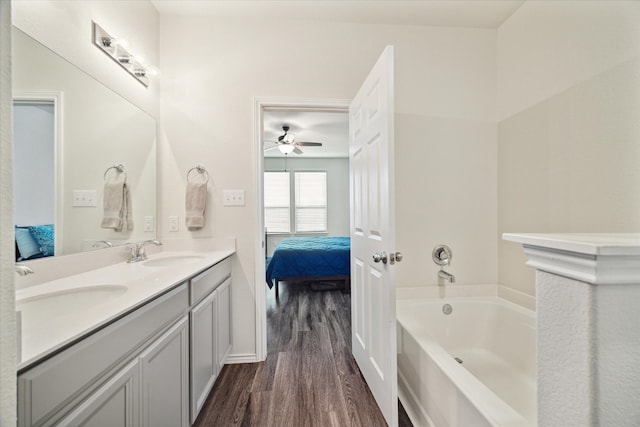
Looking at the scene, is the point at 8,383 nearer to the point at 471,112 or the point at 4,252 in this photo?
the point at 4,252

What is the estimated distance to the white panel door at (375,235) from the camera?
133 cm

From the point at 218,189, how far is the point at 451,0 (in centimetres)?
219

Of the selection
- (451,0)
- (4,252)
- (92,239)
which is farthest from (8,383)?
(451,0)

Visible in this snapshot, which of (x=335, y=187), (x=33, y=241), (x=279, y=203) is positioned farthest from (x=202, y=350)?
(x=335, y=187)

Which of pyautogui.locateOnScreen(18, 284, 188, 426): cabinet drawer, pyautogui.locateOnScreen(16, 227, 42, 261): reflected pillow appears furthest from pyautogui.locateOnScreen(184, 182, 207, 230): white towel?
pyautogui.locateOnScreen(18, 284, 188, 426): cabinet drawer

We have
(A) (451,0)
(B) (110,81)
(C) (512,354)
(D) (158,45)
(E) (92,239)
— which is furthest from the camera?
(D) (158,45)

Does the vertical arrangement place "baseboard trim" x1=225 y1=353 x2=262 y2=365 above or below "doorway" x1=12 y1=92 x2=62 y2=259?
below

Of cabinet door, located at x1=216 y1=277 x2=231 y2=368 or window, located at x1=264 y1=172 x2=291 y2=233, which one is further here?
window, located at x1=264 y1=172 x2=291 y2=233

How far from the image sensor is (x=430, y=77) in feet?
6.75

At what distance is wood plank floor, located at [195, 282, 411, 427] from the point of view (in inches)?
58.1

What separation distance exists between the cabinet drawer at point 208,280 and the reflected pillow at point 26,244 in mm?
633

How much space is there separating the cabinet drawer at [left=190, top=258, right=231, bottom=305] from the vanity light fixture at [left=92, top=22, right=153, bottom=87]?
1.41m

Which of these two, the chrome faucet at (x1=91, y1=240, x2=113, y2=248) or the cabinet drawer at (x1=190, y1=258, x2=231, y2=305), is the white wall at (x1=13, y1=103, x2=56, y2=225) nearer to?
the chrome faucet at (x1=91, y1=240, x2=113, y2=248)

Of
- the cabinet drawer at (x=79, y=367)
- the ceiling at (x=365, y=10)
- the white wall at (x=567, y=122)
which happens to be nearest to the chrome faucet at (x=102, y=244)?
the cabinet drawer at (x=79, y=367)
